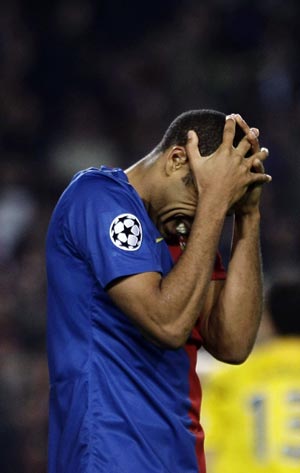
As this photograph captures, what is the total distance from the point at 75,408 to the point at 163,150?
67 cm

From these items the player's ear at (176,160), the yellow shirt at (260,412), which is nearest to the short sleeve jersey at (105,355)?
the player's ear at (176,160)

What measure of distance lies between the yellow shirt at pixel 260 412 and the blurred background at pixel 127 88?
362 centimetres

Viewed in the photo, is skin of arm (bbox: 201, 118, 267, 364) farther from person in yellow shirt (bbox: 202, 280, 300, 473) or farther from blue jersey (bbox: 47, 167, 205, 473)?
person in yellow shirt (bbox: 202, 280, 300, 473)

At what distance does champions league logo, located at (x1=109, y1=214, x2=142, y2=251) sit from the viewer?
2791mm

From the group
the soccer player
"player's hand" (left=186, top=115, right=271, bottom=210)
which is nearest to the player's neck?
the soccer player

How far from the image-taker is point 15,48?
9359mm

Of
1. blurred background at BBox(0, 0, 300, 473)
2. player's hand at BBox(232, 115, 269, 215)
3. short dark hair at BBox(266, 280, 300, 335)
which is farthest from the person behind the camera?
blurred background at BBox(0, 0, 300, 473)

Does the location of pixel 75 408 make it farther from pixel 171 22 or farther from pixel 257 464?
pixel 171 22

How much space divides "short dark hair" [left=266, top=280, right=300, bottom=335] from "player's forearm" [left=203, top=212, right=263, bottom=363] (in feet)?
3.99

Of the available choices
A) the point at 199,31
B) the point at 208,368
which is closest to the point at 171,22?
the point at 199,31

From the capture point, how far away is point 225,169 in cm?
285

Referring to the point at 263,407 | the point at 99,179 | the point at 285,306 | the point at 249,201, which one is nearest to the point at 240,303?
the point at 249,201

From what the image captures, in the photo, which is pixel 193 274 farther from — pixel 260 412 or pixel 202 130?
pixel 260 412

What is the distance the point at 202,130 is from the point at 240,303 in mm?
475
